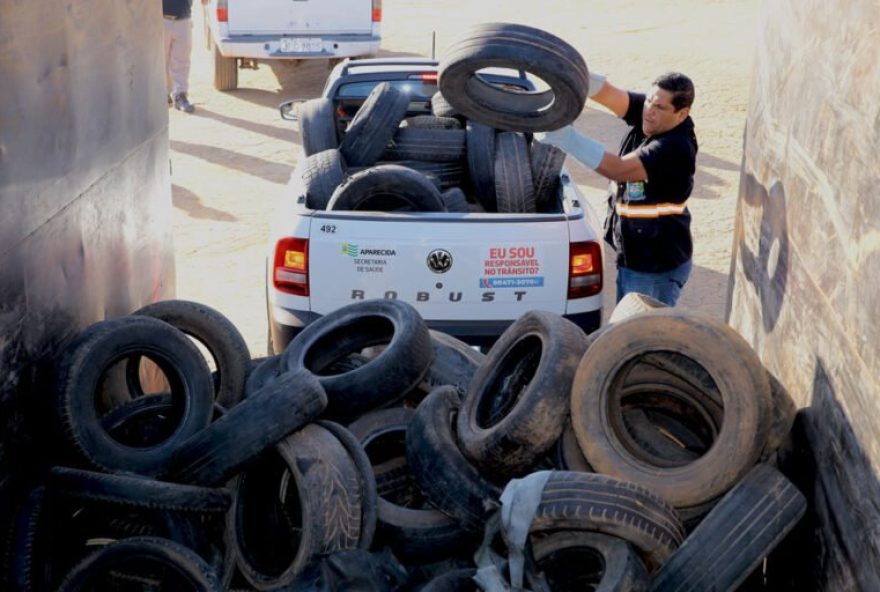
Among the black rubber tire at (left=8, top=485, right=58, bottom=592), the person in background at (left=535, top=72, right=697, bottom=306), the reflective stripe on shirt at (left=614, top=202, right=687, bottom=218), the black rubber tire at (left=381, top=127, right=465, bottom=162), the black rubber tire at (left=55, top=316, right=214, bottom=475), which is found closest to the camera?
the black rubber tire at (left=8, top=485, right=58, bottom=592)

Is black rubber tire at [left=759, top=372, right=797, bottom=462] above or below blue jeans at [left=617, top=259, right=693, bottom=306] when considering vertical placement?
above

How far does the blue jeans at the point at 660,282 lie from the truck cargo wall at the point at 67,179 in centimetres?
315

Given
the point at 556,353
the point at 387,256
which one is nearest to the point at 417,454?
the point at 556,353

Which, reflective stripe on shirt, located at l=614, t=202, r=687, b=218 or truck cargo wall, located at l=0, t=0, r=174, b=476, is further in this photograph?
reflective stripe on shirt, located at l=614, t=202, r=687, b=218

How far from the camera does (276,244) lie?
692cm

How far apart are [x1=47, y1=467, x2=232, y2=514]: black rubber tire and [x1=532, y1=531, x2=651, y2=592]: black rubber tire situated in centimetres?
141

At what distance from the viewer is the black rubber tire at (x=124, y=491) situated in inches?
174

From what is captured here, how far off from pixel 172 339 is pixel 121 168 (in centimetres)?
124

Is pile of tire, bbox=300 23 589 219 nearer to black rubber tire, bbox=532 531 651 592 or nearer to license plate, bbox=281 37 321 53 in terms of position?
black rubber tire, bbox=532 531 651 592

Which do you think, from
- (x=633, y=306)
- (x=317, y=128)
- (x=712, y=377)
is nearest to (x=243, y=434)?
(x=712, y=377)

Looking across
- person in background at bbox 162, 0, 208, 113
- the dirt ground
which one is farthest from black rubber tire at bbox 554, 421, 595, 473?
person in background at bbox 162, 0, 208, 113

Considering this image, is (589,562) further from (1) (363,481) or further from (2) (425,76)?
(2) (425,76)

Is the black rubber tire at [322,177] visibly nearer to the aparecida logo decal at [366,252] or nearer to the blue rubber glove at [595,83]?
the aparecida logo decal at [366,252]

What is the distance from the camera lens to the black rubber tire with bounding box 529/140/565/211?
314 inches
